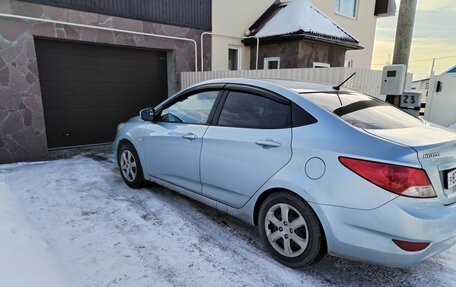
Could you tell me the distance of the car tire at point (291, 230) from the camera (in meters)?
2.48

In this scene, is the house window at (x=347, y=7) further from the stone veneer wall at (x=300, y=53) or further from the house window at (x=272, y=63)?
the house window at (x=272, y=63)

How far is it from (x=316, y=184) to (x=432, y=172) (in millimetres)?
783

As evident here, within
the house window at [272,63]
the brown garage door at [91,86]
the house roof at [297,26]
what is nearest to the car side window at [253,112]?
the brown garage door at [91,86]

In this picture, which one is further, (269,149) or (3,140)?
(3,140)

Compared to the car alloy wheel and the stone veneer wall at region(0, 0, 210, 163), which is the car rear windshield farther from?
the stone veneer wall at region(0, 0, 210, 163)

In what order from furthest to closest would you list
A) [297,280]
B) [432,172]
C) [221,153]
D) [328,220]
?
[221,153] < [297,280] < [328,220] < [432,172]

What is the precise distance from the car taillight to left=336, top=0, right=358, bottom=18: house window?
42.8 feet

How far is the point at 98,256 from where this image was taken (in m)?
2.88

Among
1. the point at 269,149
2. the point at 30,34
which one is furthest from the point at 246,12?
the point at 269,149

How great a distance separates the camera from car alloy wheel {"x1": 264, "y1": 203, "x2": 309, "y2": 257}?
258 cm

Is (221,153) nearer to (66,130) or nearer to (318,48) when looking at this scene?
(66,130)

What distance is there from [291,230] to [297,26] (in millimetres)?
A: 7498

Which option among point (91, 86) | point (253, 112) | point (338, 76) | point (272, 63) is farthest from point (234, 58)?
point (253, 112)

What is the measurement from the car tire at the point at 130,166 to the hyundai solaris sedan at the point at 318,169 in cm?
86
